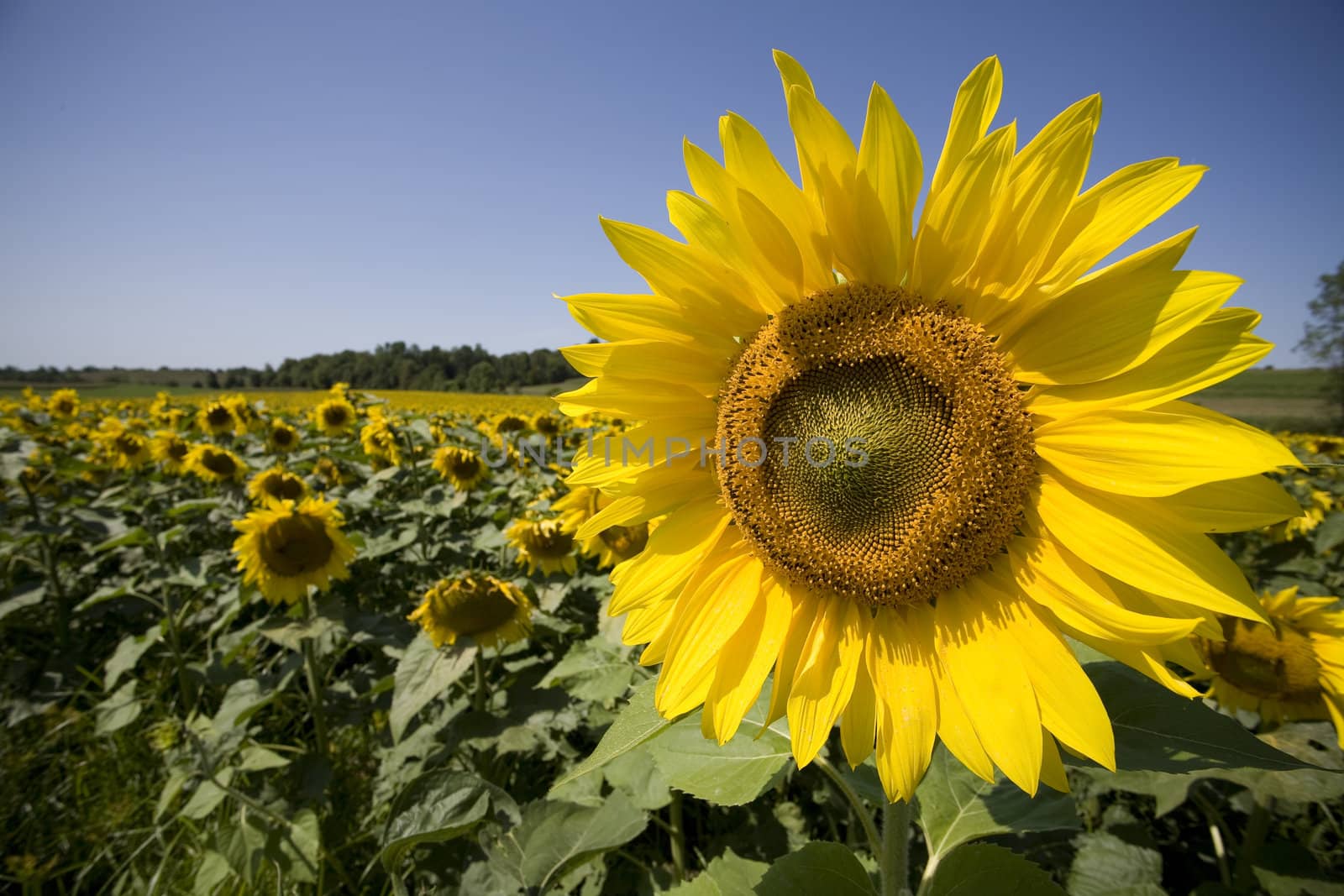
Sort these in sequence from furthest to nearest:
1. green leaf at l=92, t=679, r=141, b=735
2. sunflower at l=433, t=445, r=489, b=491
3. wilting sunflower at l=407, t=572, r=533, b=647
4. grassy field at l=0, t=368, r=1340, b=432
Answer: grassy field at l=0, t=368, r=1340, b=432
sunflower at l=433, t=445, r=489, b=491
green leaf at l=92, t=679, r=141, b=735
wilting sunflower at l=407, t=572, r=533, b=647

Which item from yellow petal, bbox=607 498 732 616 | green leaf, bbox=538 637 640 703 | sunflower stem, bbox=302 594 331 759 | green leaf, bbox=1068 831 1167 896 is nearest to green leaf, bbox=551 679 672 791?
yellow petal, bbox=607 498 732 616

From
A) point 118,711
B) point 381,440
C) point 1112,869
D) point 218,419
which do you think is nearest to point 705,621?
point 1112,869

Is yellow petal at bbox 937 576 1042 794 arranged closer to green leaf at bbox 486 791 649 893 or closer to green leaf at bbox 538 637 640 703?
green leaf at bbox 486 791 649 893

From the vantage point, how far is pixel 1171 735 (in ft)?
2.99

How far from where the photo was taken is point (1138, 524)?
928mm

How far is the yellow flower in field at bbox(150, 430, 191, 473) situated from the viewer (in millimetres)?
7336

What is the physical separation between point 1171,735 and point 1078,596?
0.78ft

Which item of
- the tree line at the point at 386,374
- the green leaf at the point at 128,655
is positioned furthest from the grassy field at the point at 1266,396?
the green leaf at the point at 128,655

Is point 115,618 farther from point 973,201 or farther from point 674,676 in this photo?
point 973,201

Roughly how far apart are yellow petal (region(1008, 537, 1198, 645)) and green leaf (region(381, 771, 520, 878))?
137cm

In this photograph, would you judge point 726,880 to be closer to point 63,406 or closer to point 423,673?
point 423,673

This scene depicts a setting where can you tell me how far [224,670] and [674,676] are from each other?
406 centimetres

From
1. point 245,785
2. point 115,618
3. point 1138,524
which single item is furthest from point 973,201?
point 115,618

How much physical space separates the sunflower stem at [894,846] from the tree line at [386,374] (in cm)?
3183
